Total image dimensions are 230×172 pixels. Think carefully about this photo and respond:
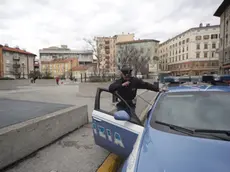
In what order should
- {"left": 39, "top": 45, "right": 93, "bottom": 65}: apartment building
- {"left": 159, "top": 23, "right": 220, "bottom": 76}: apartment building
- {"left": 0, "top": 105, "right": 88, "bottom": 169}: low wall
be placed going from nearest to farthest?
1. {"left": 0, "top": 105, "right": 88, "bottom": 169}: low wall
2. {"left": 159, "top": 23, "right": 220, "bottom": 76}: apartment building
3. {"left": 39, "top": 45, "right": 93, "bottom": 65}: apartment building

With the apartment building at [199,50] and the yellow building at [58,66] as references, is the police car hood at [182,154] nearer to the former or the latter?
the apartment building at [199,50]

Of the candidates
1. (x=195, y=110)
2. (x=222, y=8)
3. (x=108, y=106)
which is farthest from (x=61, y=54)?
(x=195, y=110)

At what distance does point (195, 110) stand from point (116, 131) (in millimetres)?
1198

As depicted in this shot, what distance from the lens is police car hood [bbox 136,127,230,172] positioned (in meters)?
1.43

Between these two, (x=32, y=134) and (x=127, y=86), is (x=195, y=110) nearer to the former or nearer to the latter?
(x=127, y=86)

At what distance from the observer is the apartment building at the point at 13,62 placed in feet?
193

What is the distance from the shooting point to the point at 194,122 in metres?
2.21

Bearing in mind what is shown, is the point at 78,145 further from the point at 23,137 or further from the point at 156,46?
the point at 156,46

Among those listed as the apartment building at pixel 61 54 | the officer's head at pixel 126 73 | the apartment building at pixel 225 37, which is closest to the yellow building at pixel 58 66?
the apartment building at pixel 61 54

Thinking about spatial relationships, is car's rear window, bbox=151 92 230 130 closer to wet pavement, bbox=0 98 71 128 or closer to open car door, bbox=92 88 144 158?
open car door, bbox=92 88 144 158

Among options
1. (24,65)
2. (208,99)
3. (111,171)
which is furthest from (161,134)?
(24,65)

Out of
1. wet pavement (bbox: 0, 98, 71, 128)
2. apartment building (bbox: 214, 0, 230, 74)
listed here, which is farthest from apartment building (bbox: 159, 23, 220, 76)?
wet pavement (bbox: 0, 98, 71, 128)

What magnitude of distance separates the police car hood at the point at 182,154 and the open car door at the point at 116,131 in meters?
0.64

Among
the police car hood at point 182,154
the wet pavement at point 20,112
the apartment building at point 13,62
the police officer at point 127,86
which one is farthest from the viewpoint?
the apartment building at point 13,62
